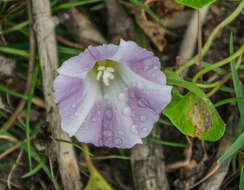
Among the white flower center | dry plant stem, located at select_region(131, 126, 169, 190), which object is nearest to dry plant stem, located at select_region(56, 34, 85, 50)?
the white flower center

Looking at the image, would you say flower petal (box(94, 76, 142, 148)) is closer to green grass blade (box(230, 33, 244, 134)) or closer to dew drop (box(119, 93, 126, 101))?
dew drop (box(119, 93, 126, 101))

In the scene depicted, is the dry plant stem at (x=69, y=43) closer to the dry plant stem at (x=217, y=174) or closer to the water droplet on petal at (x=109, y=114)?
the water droplet on petal at (x=109, y=114)

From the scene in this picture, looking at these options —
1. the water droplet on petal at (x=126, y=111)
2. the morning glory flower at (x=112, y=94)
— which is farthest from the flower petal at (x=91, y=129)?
the water droplet on petal at (x=126, y=111)

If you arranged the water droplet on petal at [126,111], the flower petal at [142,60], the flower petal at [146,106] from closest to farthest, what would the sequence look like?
1. the flower petal at [142,60]
2. the flower petal at [146,106]
3. the water droplet on petal at [126,111]

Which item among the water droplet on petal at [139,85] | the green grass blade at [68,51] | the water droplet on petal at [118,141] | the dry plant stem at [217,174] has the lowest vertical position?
the dry plant stem at [217,174]

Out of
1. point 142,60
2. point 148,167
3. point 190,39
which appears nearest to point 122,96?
point 142,60

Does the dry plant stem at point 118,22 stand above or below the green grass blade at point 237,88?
above

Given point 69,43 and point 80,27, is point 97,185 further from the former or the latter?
point 80,27

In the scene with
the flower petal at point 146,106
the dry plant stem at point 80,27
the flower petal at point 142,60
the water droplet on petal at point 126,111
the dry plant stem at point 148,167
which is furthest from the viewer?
the dry plant stem at point 80,27
